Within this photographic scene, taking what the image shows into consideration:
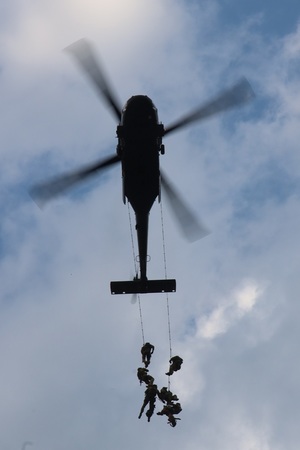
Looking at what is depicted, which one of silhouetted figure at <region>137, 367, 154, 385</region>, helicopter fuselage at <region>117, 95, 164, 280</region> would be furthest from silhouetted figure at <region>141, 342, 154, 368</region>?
helicopter fuselage at <region>117, 95, 164, 280</region>

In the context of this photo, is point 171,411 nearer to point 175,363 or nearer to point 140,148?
point 175,363

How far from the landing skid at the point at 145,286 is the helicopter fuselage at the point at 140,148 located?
4275mm

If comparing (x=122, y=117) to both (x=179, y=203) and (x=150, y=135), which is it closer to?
(x=150, y=135)

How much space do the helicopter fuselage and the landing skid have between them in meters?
4.28

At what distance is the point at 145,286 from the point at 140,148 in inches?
258

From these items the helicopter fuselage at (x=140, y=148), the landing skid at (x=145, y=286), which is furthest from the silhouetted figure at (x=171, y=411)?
the helicopter fuselage at (x=140, y=148)

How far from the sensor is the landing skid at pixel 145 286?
2808 cm

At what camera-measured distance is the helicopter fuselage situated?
23547mm

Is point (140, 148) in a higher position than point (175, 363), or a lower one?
higher

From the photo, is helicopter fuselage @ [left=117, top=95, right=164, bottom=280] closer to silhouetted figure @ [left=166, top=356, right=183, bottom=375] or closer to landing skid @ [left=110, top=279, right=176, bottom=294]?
landing skid @ [left=110, top=279, right=176, bottom=294]

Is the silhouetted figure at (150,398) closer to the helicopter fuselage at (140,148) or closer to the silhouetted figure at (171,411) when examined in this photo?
the silhouetted figure at (171,411)

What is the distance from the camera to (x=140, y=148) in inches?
937

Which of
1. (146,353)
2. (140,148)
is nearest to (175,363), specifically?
(146,353)

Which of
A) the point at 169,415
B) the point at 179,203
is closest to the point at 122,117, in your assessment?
the point at 179,203
